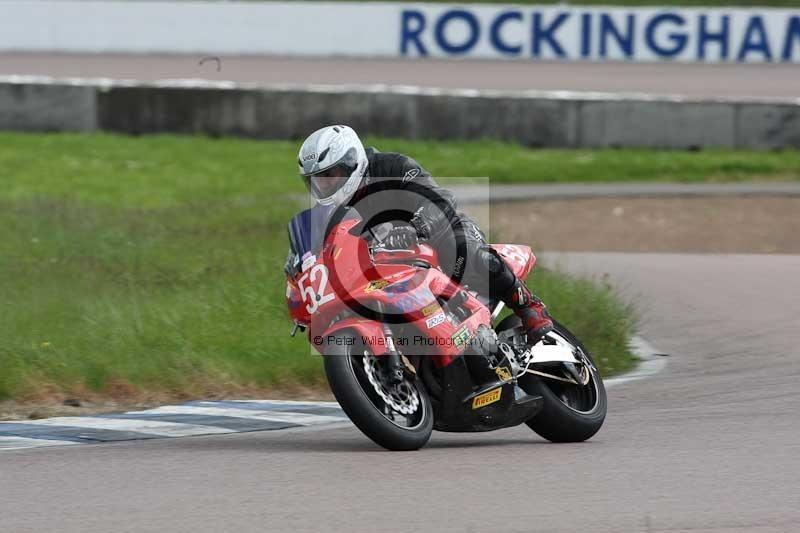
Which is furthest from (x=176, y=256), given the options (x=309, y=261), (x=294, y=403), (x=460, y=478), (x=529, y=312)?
(x=460, y=478)

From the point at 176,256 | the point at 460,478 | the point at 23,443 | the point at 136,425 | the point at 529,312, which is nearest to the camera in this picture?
the point at 460,478

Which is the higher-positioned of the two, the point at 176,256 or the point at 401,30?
the point at 401,30

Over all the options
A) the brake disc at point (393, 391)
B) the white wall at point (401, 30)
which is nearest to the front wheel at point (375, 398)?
the brake disc at point (393, 391)

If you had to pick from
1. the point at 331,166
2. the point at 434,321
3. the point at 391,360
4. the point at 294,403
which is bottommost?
the point at 294,403

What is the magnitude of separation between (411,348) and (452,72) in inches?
751

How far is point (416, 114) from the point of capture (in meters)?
22.2

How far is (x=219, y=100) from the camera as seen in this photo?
73.7 feet

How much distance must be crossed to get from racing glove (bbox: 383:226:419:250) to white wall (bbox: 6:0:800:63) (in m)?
19.2

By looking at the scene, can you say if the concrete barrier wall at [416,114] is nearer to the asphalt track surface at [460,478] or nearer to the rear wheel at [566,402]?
the asphalt track surface at [460,478]

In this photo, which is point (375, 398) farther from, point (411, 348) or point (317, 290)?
point (317, 290)

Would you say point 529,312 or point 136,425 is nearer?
point 529,312

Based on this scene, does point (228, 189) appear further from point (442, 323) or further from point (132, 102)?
point (442, 323)

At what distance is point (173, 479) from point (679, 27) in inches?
808

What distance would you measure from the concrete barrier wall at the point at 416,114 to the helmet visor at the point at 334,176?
15363 millimetres
